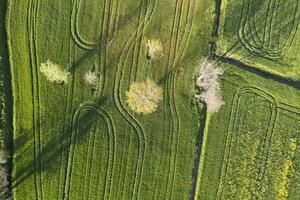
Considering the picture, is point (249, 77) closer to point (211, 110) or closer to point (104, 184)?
point (211, 110)

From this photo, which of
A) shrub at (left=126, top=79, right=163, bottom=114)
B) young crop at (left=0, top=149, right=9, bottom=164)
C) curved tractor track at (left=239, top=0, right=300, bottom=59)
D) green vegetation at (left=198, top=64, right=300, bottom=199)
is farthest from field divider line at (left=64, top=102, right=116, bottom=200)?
curved tractor track at (left=239, top=0, right=300, bottom=59)

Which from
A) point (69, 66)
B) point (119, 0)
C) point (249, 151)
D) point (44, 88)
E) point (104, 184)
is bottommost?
point (104, 184)

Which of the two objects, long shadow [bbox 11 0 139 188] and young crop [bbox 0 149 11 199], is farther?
long shadow [bbox 11 0 139 188]

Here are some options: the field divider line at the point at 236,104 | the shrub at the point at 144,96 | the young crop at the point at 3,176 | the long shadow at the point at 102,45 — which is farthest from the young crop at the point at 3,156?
the field divider line at the point at 236,104

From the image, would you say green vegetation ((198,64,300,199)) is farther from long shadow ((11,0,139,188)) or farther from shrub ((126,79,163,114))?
long shadow ((11,0,139,188))

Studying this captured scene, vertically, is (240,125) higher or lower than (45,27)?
lower

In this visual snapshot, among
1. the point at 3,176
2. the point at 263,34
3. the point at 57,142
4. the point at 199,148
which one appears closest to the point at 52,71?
the point at 57,142

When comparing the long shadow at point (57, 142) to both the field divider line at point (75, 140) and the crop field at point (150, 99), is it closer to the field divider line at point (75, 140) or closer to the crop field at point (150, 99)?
the crop field at point (150, 99)

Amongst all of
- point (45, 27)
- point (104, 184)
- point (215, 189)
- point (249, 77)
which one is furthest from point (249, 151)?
point (45, 27)
